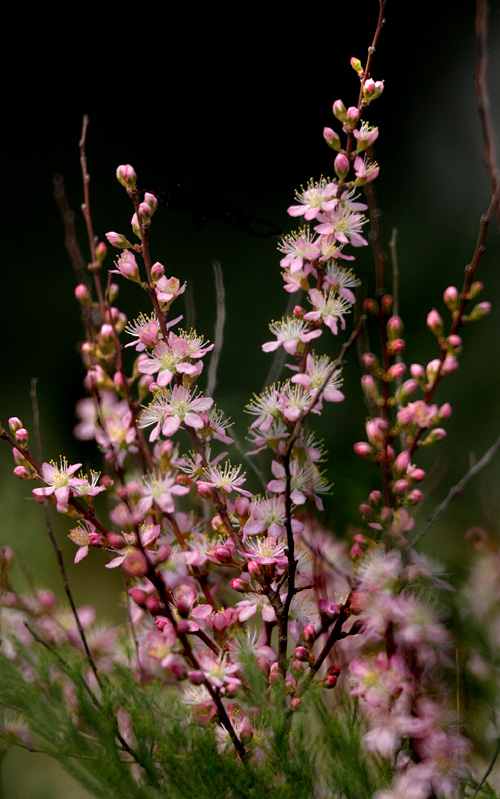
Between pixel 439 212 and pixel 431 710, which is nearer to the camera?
pixel 431 710

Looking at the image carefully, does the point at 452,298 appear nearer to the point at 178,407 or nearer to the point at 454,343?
the point at 454,343

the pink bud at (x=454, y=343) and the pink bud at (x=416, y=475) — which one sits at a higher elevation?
the pink bud at (x=454, y=343)

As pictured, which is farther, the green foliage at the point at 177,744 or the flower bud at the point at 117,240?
the flower bud at the point at 117,240

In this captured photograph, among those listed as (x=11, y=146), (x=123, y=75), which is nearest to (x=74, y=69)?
(x=123, y=75)

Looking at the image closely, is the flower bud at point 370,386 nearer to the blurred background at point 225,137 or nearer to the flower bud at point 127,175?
the flower bud at point 127,175

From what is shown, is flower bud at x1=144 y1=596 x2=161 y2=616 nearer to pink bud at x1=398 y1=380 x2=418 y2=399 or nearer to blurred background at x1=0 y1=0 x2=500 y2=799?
pink bud at x1=398 y1=380 x2=418 y2=399

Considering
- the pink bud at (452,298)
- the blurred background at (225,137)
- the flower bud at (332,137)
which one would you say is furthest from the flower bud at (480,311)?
the blurred background at (225,137)

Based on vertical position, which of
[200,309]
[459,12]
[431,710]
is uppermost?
[459,12]

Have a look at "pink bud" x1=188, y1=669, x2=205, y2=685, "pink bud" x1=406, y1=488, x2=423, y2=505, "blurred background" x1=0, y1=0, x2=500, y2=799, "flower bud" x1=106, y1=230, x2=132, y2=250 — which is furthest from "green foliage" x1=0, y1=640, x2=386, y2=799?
"blurred background" x1=0, y1=0, x2=500, y2=799

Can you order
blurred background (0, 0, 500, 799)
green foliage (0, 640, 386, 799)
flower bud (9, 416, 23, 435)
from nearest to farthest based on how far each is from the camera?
green foliage (0, 640, 386, 799) < flower bud (9, 416, 23, 435) < blurred background (0, 0, 500, 799)

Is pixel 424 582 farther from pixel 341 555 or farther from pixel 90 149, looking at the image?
pixel 90 149

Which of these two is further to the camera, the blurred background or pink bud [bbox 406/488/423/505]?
the blurred background
